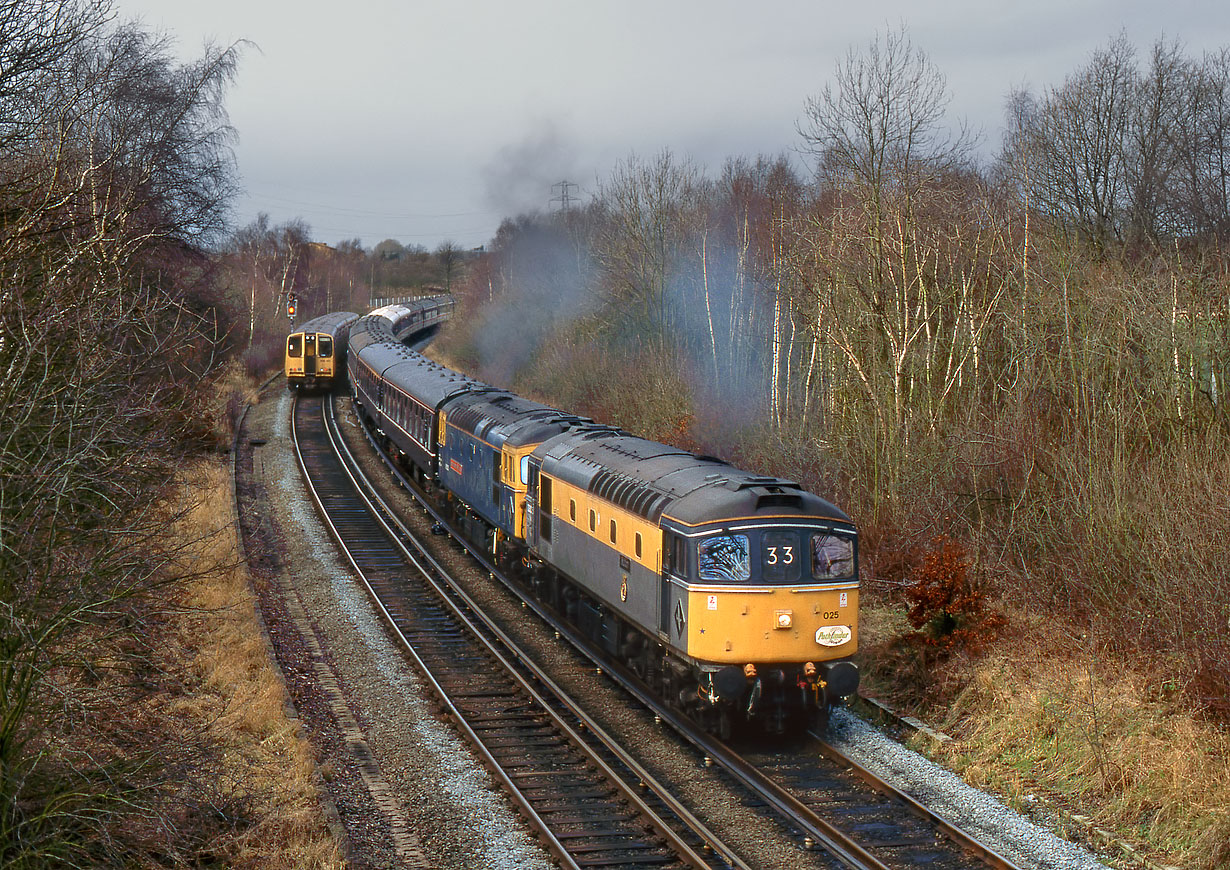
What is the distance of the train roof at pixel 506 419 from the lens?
→ 64.8ft

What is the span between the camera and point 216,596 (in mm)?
18344

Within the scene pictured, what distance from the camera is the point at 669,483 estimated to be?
45.9 feet

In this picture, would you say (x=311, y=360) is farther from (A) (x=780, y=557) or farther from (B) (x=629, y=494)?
(A) (x=780, y=557)

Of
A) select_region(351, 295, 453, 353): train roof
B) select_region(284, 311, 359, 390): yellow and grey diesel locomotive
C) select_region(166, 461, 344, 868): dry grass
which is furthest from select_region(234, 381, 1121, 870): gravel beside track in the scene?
select_region(284, 311, 359, 390): yellow and grey diesel locomotive

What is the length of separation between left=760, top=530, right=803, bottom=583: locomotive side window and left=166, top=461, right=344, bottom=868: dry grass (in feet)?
16.4

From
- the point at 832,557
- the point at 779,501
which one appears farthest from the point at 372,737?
the point at 832,557

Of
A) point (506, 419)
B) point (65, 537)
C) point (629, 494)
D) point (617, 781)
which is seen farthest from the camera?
point (506, 419)

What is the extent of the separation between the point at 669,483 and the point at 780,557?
2.06 meters

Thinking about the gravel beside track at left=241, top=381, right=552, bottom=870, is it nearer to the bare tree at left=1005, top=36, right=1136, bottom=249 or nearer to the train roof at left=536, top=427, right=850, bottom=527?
the train roof at left=536, top=427, right=850, bottom=527

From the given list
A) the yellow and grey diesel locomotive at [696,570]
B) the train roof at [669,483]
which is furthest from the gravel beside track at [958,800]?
the train roof at [669,483]

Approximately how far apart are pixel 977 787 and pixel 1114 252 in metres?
16.8

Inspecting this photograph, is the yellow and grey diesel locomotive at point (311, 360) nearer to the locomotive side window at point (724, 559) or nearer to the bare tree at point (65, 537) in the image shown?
the bare tree at point (65, 537)

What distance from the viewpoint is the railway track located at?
33.6 feet

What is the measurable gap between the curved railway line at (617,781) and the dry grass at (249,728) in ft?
6.42
